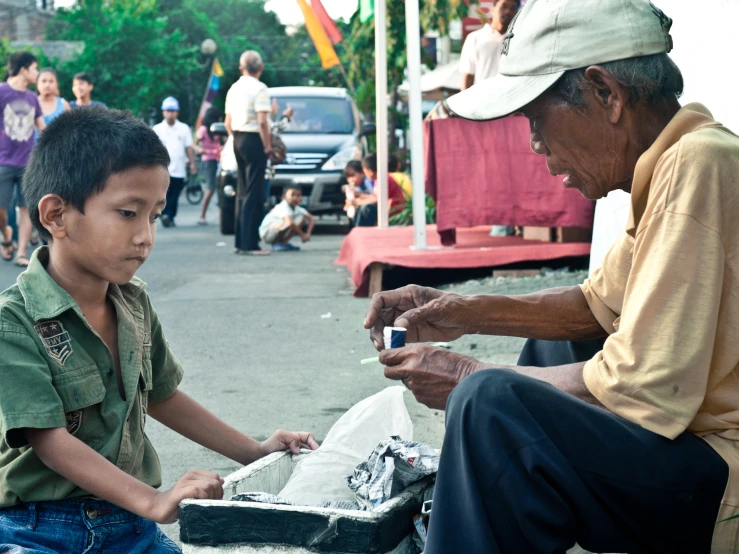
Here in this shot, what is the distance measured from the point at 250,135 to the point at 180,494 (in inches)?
347

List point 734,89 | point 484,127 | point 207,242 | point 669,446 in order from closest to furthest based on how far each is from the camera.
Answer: point 669,446
point 734,89
point 484,127
point 207,242

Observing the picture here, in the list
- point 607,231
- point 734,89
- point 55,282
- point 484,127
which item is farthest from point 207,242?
point 55,282

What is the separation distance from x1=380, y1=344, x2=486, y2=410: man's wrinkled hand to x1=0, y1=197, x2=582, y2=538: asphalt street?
4.30ft

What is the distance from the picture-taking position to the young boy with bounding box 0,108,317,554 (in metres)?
1.99

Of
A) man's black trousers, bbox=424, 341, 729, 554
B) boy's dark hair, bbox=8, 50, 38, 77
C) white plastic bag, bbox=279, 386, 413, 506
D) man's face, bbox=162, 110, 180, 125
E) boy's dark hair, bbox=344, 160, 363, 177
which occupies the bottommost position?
boy's dark hair, bbox=344, 160, 363, 177

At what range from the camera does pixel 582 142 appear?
6.93ft

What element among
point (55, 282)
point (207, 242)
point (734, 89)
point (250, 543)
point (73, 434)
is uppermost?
point (734, 89)

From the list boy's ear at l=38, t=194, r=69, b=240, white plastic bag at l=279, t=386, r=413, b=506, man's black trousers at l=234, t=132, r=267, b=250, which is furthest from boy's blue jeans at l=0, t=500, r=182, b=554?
man's black trousers at l=234, t=132, r=267, b=250

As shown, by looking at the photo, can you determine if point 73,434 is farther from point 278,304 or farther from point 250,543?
point 278,304

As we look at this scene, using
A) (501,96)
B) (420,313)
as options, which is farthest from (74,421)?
(501,96)

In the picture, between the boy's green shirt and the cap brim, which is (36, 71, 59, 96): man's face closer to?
the boy's green shirt

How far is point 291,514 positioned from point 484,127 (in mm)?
5361

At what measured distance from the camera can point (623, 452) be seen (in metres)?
1.78

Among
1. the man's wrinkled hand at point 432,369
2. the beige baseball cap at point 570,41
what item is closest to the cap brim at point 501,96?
the beige baseball cap at point 570,41
